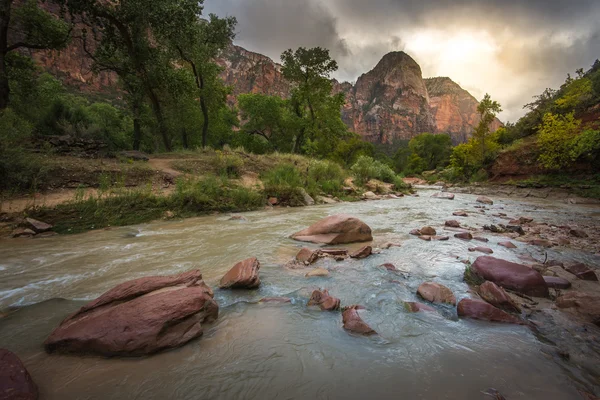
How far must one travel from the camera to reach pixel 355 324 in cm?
187

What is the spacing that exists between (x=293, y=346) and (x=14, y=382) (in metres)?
1.40

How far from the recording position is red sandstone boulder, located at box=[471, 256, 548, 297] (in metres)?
2.38

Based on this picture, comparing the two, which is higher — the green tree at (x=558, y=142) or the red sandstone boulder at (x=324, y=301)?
the green tree at (x=558, y=142)

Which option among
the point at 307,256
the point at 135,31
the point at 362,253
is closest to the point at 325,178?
the point at 362,253

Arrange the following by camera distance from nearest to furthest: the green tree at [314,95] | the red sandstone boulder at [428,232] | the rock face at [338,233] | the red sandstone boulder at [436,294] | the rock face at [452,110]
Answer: the red sandstone boulder at [436,294] → the rock face at [338,233] → the red sandstone boulder at [428,232] → the green tree at [314,95] → the rock face at [452,110]

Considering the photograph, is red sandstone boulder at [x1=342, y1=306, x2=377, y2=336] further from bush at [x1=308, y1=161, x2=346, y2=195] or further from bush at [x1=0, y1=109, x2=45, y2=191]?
bush at [x1=308, y1=161, x2=346, y2=195]

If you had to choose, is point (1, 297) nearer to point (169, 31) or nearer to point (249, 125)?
point (169, 31)

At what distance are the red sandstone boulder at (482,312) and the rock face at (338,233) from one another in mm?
2424

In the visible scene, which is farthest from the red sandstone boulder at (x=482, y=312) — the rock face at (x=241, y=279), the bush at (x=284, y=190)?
the bush at (x=284, y=190)

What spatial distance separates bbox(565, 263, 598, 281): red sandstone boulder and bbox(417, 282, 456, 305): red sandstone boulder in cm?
176

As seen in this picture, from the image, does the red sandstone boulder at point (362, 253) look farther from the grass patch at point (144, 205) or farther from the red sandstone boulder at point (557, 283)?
the grass patch at point (144, 205)

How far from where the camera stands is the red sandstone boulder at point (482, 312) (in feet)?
6.44

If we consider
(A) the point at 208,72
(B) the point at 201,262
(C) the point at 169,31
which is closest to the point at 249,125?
(A) the point at 208,72

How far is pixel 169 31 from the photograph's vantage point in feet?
33.7
